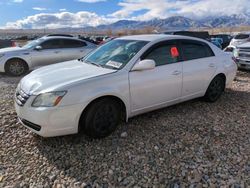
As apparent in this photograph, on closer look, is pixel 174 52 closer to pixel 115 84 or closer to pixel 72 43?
pixel 115 84

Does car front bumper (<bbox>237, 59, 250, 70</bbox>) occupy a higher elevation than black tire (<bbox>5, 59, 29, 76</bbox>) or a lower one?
lower

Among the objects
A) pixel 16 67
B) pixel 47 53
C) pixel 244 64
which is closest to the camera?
pixel 244 64

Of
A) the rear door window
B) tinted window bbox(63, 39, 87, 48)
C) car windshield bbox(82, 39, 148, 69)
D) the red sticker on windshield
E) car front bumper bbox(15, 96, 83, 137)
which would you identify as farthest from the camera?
tinted window bbox(63, 39, 87, 48)

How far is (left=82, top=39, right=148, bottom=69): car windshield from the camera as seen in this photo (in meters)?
3.96

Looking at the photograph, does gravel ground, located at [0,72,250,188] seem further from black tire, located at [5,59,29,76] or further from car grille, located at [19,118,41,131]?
black tire, located at [5,59,29,76]

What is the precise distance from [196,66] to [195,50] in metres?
0.39

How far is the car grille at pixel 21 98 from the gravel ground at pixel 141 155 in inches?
25.8

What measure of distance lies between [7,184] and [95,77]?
173cm

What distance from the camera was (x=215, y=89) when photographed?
5.34m

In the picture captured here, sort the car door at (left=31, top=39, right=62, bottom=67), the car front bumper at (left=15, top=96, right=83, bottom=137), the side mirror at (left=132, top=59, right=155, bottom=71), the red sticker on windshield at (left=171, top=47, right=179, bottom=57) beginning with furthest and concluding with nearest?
1. the car door at (left=31, top=39, right=62, bottom=67)
2. the red sticker on windshield at (left=171, top=47, right=179, bottom=57)
3. the side mirror at (left=132, top=59, right=155, bottom=71)
4. the car front bumper at (left=15, top=96, right=83, bottom=137)

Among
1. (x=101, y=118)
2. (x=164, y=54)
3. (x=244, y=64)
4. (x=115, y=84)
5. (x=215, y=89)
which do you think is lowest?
(x=244, y=64)

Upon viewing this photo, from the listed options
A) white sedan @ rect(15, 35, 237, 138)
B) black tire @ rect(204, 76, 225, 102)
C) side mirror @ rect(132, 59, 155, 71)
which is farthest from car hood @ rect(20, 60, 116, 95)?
black tire @ rect(204, 76, 225, 102)

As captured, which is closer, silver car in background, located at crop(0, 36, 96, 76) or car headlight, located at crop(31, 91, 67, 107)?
car headlight, located at crop(31, 91, 67, 107)

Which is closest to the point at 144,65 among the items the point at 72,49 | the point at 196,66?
the point at 196,66
